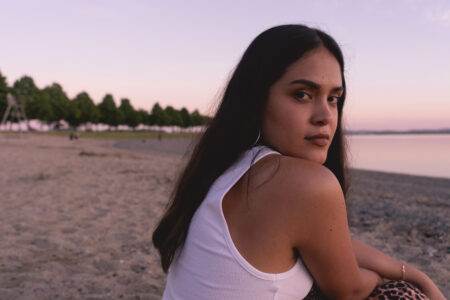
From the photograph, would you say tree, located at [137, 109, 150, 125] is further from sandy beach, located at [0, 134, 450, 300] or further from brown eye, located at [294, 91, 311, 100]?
brown eye, located at [294, 91, 311, 100]

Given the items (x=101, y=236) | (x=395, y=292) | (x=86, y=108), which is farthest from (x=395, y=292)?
(x=86, y=108)

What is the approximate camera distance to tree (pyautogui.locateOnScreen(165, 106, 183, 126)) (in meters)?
100

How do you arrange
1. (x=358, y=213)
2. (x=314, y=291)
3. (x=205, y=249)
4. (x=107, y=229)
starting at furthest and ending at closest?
(x=358, y=213), (x=107, y=229), (x=314, y=291), (x=205, y=249)

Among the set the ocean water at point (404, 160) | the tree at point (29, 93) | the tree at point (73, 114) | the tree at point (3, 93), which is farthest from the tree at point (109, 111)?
the ocean water at point (404, 160)

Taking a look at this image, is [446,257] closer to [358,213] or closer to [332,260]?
[358,213]

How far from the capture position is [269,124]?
54.3 inches

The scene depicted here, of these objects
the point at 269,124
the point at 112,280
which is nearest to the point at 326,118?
the point at 269,124

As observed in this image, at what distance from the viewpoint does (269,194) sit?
43.7 inches

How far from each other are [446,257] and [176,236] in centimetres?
427

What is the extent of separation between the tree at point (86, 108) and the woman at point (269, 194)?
7150 centimetres

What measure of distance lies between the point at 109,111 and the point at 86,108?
25.9 ft

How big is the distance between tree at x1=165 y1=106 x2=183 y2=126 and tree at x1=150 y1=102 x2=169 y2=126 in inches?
67.8

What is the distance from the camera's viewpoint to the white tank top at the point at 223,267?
3.76 ft

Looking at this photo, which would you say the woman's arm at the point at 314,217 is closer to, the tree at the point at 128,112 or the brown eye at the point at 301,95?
the brown eye at the point at 301,95
